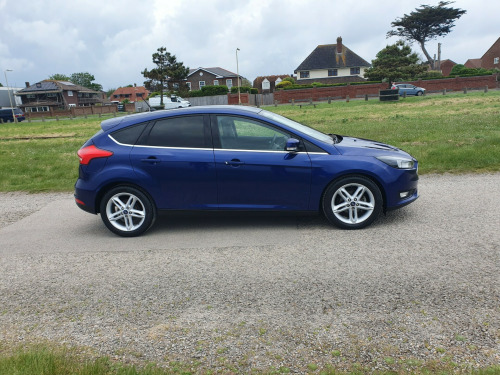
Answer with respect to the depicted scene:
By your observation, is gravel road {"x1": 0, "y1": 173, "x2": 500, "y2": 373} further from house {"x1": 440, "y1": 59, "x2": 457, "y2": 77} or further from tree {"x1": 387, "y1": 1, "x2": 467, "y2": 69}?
house {"x1": 440, "y1": 59, "x2": 457, "y2": 77}

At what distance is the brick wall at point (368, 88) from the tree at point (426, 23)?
22.0 metres

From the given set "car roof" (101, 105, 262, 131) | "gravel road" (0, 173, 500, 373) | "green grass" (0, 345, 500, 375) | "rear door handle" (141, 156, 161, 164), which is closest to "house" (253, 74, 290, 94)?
"car roof" (101, 105, 262, 131)

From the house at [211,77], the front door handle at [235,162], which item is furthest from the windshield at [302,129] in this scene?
the house at [211,77]

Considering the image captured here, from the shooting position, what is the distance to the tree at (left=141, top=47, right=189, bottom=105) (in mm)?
62656

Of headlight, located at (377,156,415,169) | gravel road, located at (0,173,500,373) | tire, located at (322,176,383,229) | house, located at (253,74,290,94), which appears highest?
house, located at (253,74,290,94)

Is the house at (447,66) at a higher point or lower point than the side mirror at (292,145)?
higher

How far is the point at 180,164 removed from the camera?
5375 millimetres

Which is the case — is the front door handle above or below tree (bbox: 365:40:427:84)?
below

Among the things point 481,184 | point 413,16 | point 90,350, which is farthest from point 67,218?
point 413,16

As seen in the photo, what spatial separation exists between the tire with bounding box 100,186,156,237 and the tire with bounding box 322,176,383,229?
2278 mm

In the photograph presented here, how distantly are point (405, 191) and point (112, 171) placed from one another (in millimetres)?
3737

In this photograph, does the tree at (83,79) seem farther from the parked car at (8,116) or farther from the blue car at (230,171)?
the blue car at (230,171)

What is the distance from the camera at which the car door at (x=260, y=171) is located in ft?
17.4

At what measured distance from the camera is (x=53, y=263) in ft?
15.6
